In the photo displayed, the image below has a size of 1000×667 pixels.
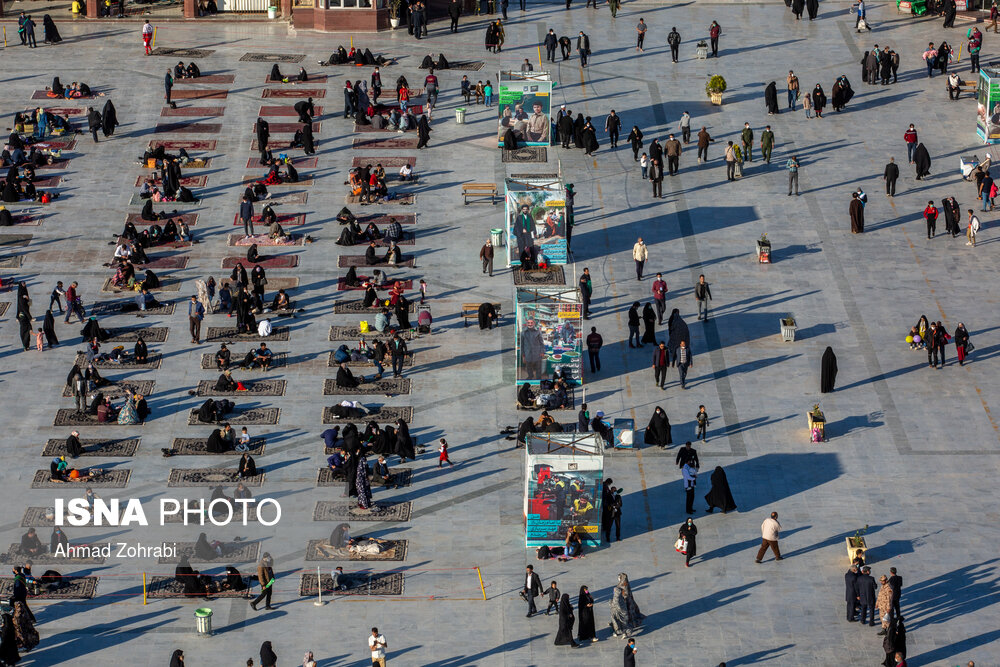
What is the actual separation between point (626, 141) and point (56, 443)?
32330mm

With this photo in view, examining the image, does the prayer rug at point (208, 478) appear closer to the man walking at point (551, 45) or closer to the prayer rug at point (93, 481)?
the prayer rug at point (93, 481)

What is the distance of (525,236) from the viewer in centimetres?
7331

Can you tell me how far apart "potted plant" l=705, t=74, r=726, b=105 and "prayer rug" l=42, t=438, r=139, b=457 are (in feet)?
119

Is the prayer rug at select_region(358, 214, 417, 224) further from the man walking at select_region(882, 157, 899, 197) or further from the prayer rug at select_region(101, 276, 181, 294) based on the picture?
the man walking at select_region(882, 157, 899, 197)

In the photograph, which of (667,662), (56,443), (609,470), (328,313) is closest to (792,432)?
(609,470)

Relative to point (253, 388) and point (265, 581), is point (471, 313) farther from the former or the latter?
point (265, 581)

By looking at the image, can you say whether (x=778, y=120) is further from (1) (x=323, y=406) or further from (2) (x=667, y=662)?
(2) (x=667, y=662)

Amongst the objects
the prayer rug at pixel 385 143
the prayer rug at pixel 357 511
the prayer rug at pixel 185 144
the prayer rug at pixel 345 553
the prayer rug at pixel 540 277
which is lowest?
the prayer rug at pixel 345 553

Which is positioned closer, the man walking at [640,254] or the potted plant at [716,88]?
the man walking at [640,254]

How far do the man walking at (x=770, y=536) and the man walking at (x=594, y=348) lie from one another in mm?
11574

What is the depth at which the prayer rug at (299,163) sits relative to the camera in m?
83.5

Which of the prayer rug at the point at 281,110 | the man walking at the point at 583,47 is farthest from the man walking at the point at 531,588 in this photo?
the man walking at the point at 583,47

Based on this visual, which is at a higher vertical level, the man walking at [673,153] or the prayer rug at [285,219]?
the man walking at [673,153]

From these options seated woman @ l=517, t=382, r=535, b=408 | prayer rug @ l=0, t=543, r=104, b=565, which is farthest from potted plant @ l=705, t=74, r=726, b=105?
prayer rug @ l=0, t=543, r=104, b=565
